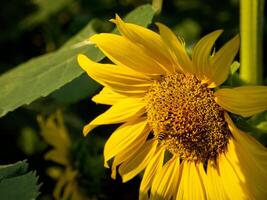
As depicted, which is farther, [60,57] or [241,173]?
[60,57]

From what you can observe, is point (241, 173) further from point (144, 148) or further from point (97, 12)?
point (97, 12)

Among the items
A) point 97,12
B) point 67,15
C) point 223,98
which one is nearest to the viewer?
point 223,98

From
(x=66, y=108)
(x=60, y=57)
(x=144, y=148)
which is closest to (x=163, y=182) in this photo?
(x=144, y=148)

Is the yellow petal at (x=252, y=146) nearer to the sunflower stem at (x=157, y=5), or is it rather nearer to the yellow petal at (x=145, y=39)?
the yellow petal at (x=145, y=39)

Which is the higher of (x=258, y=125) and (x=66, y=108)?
(x=258, y=125)

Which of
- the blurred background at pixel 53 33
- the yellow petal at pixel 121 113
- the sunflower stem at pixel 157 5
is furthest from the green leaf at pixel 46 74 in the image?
the blurred background at pixel 53 33

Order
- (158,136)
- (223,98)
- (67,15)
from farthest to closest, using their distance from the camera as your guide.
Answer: (67,15)
(158,136)
(223,98)

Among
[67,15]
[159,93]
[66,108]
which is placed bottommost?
[66,108]

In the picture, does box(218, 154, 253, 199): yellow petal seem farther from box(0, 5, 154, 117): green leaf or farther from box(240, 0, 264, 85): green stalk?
box(0, 5, 154, 117): green leaf
